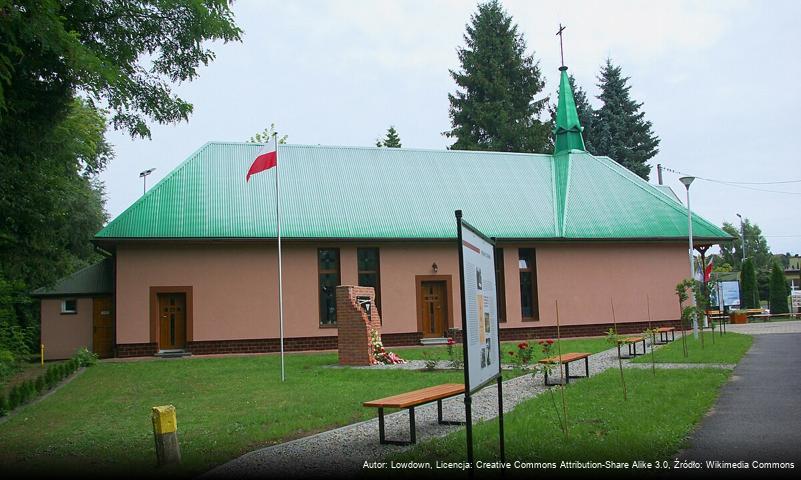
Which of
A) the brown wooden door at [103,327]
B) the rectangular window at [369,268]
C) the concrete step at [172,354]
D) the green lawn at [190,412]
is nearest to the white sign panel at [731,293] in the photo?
the rectangular window at [369,268]

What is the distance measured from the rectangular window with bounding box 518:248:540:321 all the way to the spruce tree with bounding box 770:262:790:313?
2131cm

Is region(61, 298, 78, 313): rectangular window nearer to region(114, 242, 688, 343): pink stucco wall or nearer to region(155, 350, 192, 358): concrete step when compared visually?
region(114, 242, 688, 343): pink stucco wall

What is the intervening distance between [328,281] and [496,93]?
28.1 meters

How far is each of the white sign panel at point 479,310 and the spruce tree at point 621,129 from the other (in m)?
45.2

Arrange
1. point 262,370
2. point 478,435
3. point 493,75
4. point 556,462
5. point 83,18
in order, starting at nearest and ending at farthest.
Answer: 1. point 556,462
2. point 478,435
3. point 83,18
4. point 262,370
5. point 493,75

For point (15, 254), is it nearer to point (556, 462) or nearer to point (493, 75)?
point (556, 462)

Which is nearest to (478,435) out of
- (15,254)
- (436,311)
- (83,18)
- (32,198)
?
(83,18)

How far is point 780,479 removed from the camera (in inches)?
234

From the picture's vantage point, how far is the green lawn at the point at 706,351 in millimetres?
15594

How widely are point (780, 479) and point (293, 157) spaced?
24.0m

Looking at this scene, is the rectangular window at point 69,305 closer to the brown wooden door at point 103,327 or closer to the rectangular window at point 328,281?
the brown wooden door at point 103,327

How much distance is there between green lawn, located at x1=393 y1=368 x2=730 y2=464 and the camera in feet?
23.3

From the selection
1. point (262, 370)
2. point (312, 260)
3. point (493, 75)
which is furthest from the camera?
point (493, 75)

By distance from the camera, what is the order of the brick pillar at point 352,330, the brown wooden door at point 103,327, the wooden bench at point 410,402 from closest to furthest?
1. the wooden bench at point 410,402
2. the brick pillar at point 352,330
3. the brown wooden door at point 103,327
